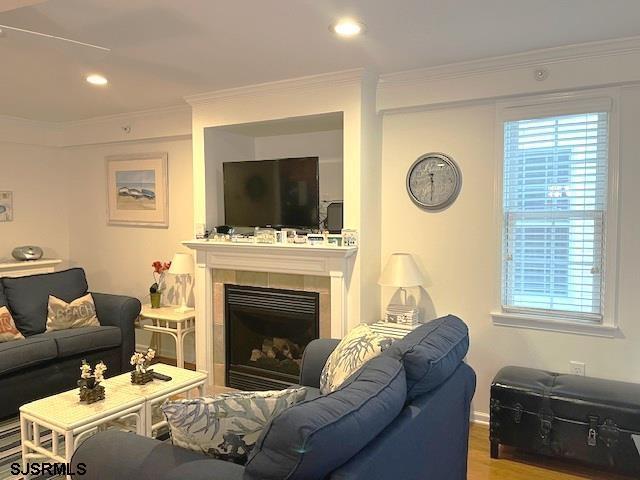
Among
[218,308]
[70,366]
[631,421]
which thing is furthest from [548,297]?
[70,366]

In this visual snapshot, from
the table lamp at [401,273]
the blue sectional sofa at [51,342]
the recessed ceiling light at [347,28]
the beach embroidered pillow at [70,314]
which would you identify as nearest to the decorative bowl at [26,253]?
the blue sectional sofa at [51,342]

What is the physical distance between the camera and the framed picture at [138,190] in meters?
5.06

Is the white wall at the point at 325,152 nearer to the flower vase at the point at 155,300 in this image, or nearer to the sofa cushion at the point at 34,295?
the flower vase at the point at 155,300

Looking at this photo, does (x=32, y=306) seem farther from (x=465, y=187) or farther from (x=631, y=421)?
(x=631, y=421)

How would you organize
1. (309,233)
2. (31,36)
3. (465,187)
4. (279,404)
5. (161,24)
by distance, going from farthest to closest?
(309,233), (465,187), (161,24), (31,36), (279,404)

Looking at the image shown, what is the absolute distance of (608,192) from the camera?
309 cm

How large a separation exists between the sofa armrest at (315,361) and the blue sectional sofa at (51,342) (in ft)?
6.64

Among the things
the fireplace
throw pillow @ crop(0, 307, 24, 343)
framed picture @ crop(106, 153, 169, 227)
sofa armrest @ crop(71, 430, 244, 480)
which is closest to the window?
the fireplace

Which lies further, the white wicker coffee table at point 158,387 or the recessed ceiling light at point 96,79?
the recessed ceiling light at point 96,79

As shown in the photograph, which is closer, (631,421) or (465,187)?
(631,421)

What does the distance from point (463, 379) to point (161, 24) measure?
2.31 m

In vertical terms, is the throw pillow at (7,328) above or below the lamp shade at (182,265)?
below

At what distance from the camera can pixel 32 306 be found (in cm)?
417

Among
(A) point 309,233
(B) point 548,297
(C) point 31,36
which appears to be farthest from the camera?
(A) point 309,233
